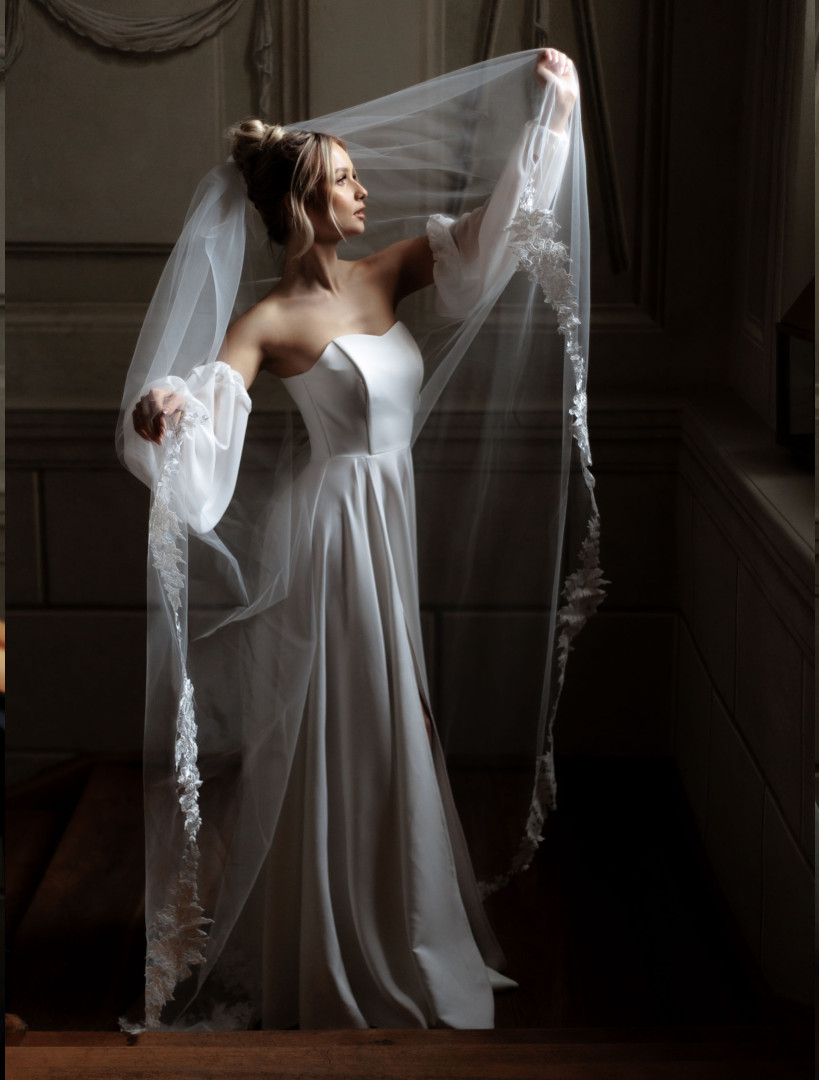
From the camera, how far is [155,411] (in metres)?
1.61

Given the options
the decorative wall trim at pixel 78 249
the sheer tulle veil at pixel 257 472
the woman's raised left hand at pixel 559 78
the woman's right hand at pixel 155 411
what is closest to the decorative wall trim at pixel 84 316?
the decorative wall trim at pixel 78 249

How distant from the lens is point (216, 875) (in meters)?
1.85

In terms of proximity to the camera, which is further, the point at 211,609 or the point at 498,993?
the point at 498,993

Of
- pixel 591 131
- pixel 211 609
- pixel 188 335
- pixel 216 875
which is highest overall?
pixel 591 131

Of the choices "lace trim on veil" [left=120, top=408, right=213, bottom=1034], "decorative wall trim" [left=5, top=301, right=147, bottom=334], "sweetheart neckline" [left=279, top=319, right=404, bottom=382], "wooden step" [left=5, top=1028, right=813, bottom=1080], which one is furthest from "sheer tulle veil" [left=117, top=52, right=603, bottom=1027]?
"decorative wall trim" [left=5, top=301, right=147, bottom=334]

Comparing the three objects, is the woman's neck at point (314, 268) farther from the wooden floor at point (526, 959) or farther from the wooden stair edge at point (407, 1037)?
the wooden stair edge at point (407, 1037)

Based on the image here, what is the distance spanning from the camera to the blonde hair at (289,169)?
1.71 m

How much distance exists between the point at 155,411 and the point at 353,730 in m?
0.60

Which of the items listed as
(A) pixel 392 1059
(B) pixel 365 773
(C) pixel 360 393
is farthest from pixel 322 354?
(A) pixel 392 1059

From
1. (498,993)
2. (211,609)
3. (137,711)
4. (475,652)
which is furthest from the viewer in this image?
(137,711)

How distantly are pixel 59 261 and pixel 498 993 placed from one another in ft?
6.02

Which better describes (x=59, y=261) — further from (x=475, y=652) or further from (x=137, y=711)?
(x=475, y=652)

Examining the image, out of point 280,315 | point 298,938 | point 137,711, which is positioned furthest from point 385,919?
point 137,711

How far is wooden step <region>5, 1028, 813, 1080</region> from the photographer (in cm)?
149
